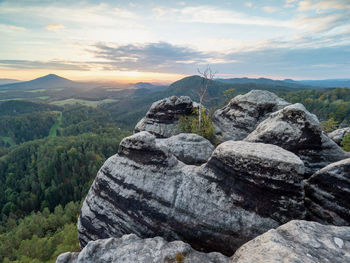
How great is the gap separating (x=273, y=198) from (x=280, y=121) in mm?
10721

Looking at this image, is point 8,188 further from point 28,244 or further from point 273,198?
point 273,198

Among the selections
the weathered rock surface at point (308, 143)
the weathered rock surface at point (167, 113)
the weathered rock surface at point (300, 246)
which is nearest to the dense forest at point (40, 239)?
the weathered rock surface at point (167, 113)

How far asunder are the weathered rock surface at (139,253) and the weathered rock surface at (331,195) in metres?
8.63

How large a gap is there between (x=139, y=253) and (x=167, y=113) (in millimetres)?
29477

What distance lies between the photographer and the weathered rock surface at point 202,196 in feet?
41.5

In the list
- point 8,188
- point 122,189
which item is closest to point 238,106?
point 122,189

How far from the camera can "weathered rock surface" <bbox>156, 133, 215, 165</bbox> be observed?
23.1 meters

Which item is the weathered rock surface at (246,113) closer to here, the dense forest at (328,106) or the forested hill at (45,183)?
the forested hill at (45,183)

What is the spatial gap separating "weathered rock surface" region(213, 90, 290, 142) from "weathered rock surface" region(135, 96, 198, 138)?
8.81 meters

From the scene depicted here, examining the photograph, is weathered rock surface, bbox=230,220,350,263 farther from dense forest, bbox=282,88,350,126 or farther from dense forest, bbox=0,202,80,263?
dense forest, bbox=282,88,350,126

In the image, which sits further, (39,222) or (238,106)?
(39,222)

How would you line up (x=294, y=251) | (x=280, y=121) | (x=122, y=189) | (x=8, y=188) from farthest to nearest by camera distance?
(x=8, y=188), (x=280, y=121), (x=122, y=189), (x=294, y=251)

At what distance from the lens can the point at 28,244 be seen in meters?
63.5

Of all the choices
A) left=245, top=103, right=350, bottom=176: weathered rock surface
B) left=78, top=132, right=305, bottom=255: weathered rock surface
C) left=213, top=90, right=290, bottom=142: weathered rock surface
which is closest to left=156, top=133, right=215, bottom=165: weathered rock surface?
left=78, top=132, right=305, bottom=255: weathered rock surface
